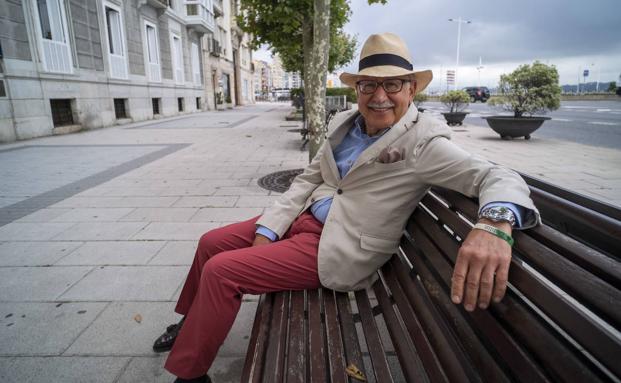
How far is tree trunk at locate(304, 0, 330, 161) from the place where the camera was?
200 inches

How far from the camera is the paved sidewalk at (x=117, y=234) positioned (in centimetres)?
223

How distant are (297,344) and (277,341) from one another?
0.09m

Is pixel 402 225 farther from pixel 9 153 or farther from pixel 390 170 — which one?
pixel 9 153

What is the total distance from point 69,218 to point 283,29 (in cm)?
499

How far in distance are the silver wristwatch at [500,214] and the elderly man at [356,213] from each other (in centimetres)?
14

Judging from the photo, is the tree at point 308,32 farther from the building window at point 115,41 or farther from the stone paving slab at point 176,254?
the building window at point 115,41

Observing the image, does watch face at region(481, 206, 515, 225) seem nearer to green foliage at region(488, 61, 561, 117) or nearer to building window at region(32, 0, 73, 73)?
green foliage at region(488, 61, 561, 117)

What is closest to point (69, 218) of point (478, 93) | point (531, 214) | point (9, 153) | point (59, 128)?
point (531, 214)

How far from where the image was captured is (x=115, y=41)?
1662cm

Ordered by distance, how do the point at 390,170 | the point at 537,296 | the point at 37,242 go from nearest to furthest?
the point at 537,296 → the point at 390,170 → the point at 37,242

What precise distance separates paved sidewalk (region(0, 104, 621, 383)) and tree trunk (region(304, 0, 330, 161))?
4.27ft

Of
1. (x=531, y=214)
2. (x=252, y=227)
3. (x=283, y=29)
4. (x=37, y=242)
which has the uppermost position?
(x=283, y=29)

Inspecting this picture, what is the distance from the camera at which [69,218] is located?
447 cm

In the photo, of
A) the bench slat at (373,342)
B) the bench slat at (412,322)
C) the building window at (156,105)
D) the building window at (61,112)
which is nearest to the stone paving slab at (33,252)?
the bench slat at (373,342)
